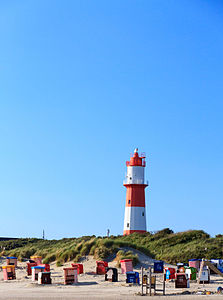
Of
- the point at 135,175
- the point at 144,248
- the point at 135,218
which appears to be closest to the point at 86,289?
the point at 144,248

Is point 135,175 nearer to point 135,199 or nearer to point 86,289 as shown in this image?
point 135,199

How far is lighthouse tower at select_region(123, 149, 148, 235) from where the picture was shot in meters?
45.3

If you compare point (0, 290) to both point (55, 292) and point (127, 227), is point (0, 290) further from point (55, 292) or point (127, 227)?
point (127, 227)

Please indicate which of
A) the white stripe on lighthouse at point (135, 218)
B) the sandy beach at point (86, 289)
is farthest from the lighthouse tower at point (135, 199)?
the sandy beach at point (86, 289)

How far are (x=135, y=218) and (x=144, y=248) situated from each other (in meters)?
15.1

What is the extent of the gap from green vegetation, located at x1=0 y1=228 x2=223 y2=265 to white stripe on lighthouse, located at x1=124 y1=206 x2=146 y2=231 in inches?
39.5

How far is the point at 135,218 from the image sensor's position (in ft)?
149

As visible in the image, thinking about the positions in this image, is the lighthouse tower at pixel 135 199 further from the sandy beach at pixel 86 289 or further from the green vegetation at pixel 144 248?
the sandy beach at pixel 86 289

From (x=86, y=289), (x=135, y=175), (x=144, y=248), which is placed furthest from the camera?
(x=135, y=175)

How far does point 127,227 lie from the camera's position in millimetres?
45844

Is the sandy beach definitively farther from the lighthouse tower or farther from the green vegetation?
the lighthouse tower

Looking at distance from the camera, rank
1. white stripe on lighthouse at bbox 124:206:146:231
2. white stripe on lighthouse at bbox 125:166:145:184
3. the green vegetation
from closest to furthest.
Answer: the green vegetation
white stripe on lighthouse at bbox 124:206:146:231
white stripe on lighthouse at bbox 125:166:145:184

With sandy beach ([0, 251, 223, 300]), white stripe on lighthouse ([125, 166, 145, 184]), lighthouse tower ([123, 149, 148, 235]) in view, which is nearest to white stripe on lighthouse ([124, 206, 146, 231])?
lighthouse tower ([123, 149, 148, 235])

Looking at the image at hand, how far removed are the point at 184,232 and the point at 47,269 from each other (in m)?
21.6
